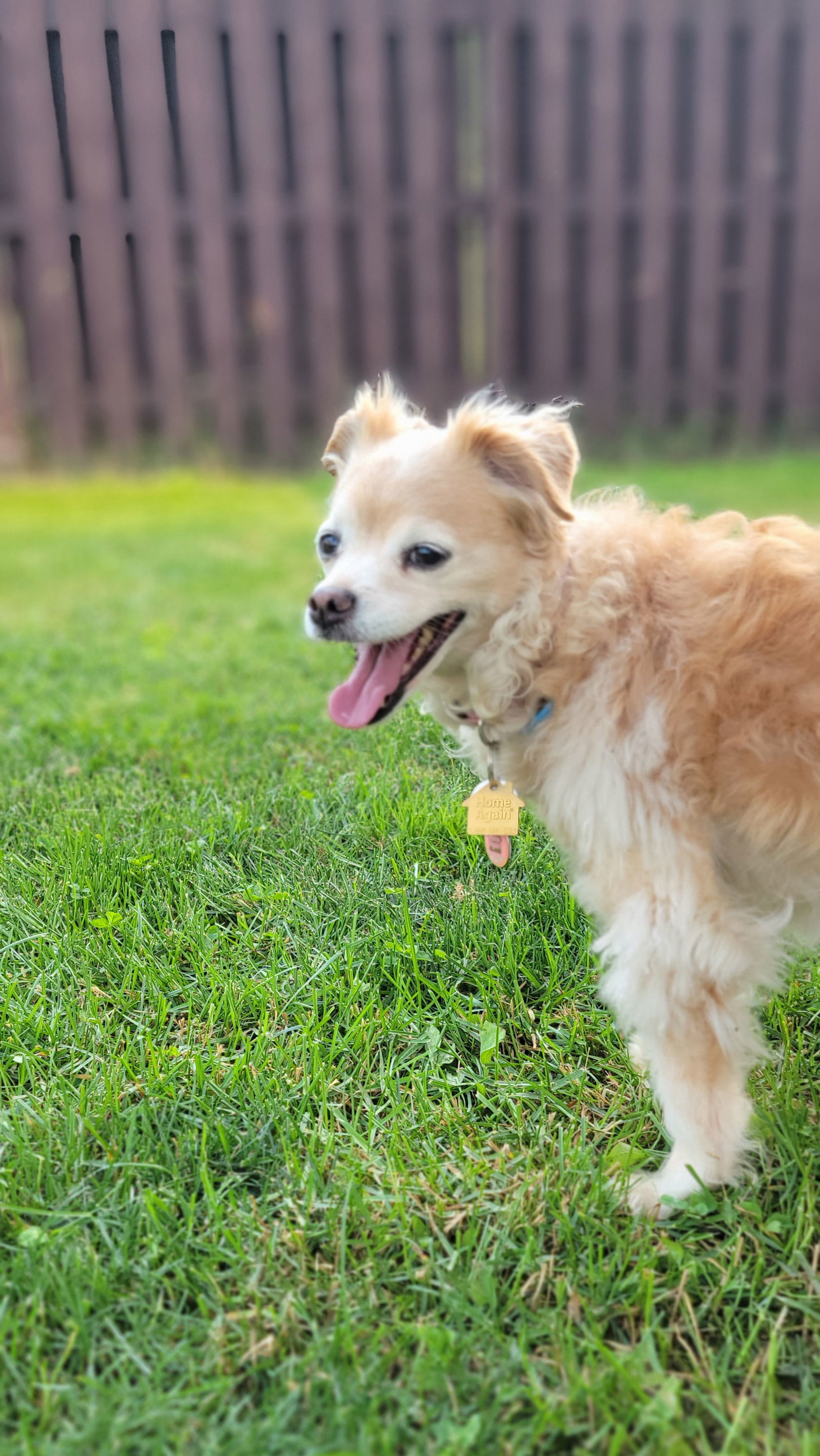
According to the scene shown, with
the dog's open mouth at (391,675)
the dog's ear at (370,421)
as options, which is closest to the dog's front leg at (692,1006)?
the dog's open mouth at (391,675)

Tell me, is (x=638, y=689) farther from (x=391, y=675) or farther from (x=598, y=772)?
(x=391, y=675)

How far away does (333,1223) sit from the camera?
181 centimetres

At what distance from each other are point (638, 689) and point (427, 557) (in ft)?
1.51

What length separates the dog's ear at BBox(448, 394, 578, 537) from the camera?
195 centimetres

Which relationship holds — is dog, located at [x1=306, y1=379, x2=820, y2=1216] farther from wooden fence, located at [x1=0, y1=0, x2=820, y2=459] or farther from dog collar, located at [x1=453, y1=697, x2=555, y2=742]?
wooden fence, located at [x1=0, y1=0, x2=820, y2=459]

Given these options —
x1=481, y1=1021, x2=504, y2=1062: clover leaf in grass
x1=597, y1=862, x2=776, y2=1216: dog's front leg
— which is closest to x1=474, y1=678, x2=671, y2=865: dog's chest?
x1=597, y1=862, x2=776, y2=1216: dog's front leg

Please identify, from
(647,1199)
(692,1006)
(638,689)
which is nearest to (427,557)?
(638,689)

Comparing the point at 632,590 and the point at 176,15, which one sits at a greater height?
the point at 176,15

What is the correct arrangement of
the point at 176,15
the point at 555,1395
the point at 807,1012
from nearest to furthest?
1. the point at 555,1395
2. the point at 807,1012
3. the point at 176,15

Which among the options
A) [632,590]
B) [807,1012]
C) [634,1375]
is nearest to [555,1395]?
[634,1375]

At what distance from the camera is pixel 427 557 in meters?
1.96

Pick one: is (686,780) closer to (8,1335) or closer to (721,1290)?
(721,1290)

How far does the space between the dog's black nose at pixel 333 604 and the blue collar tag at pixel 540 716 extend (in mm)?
407

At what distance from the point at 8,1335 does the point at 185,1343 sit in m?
0.30
